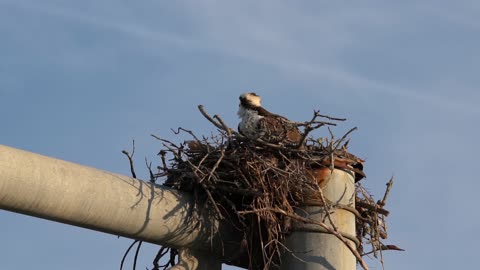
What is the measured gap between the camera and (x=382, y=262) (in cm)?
706

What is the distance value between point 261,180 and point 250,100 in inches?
89.0

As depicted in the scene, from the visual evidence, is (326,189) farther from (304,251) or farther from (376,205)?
(376,205)

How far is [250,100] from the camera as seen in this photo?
8.88 metres

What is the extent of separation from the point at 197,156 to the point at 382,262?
154 cm

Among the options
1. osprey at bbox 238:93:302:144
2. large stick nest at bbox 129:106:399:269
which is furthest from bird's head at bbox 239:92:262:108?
large stick nest at bbox 129:106:399:269

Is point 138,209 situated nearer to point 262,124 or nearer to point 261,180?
point 261,180

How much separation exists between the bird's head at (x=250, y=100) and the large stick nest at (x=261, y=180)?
166cm

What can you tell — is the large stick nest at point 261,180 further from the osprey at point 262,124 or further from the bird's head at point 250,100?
the bird's head at point 250,100

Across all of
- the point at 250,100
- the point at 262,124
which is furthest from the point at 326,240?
the point at 250,100

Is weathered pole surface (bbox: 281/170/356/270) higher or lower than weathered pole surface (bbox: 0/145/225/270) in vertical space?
higher

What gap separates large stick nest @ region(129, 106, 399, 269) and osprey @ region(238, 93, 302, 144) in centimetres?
19

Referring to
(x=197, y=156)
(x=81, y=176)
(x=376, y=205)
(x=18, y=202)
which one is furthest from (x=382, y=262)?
(x=18, y=202)

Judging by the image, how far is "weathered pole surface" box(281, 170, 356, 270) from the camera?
6.32m

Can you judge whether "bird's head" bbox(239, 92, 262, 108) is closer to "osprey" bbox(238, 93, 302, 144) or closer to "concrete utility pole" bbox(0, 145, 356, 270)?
"osprey" bbox(238, 93, 302, 144)
